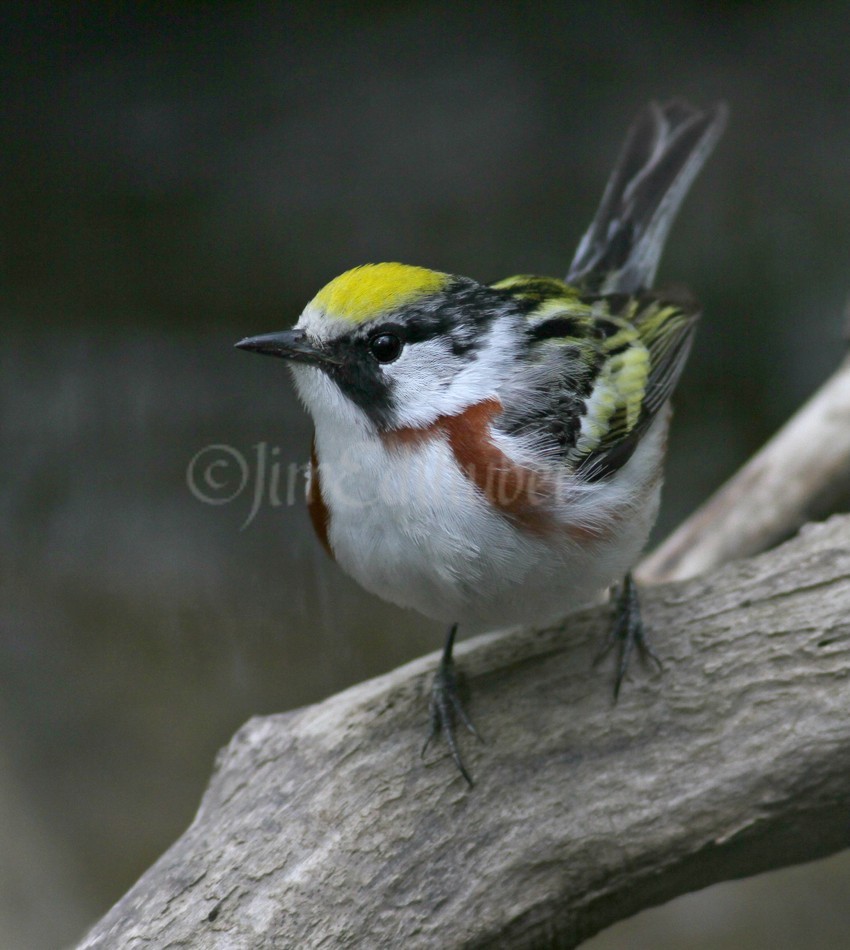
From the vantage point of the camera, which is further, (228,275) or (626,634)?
(228,275)

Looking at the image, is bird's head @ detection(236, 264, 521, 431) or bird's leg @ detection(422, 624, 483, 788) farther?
bird's leg @ detection(422, 624, 483, 788)

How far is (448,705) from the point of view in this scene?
2.29 m

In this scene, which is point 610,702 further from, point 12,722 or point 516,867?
point 12,722

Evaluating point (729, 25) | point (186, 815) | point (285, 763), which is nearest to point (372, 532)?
point (285, 763)

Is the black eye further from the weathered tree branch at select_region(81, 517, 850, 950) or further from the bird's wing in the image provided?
the weathered tree branch at select_region(81, 517, 850, 950)

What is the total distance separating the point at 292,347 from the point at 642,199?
146cm

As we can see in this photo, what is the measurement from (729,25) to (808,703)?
282 centimetres

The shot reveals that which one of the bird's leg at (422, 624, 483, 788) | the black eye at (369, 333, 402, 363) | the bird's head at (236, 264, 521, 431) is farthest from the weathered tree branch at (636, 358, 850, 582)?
the black eye at (369, 333, 402, 363)

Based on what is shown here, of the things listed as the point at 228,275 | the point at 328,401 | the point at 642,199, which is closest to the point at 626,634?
the point at 328,401

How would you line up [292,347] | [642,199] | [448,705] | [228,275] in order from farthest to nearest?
[228,275]
[642,199]
[448,705]
[292,347]

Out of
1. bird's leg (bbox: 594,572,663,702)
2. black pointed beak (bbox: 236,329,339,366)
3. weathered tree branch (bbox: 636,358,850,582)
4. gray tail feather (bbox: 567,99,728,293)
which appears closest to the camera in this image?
black pointed beak (bbox: 236,329,339,366)

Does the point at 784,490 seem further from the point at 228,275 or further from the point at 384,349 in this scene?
the point at 228,275

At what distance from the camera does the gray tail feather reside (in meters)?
2.95

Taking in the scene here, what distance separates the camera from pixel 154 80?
3438 millimetres
